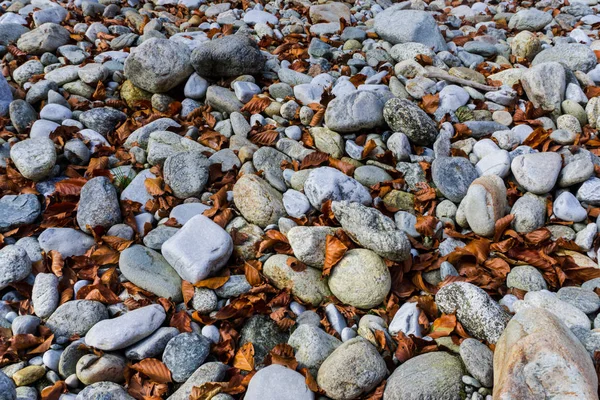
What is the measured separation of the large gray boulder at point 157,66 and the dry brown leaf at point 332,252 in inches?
110

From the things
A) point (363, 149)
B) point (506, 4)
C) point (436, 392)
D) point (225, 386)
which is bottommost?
point (225, 386)

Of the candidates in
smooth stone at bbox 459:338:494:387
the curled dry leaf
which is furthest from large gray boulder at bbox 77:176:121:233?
smooth stone at bbox 459:338:494:387

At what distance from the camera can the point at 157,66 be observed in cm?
509

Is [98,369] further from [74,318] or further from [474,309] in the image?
[474,309]

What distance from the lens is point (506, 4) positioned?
312 inches

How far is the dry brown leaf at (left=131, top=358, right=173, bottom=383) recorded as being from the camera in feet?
9.94

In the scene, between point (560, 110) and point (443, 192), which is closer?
point (443, 192)

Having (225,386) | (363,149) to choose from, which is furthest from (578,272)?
(225,386)

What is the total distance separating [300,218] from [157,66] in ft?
8.06

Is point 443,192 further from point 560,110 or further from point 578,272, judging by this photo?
point 560,110

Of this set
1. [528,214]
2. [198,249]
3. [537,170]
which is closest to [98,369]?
[198,249]

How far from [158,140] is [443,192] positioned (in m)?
2.65

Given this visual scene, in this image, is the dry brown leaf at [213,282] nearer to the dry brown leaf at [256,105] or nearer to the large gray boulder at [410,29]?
the dry brown leaf at [256,105]

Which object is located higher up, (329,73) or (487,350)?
(329,73)
